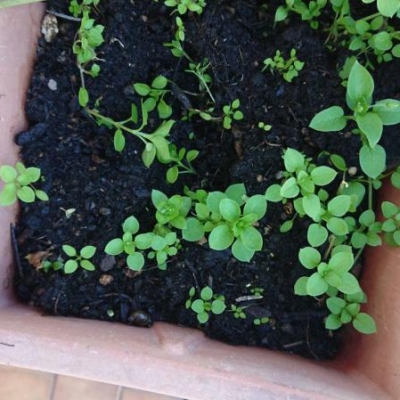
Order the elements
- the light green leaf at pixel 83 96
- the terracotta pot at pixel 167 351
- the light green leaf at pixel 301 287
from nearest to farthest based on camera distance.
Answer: the terracotta pot at pixel 167 351 → the light green leaf at pixel 301 287 → the light green leaf at pixel 83 96

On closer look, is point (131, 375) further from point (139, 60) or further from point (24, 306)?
point (139, 60)

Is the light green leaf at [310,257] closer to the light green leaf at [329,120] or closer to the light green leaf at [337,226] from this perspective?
the light green leaf at [337,226]

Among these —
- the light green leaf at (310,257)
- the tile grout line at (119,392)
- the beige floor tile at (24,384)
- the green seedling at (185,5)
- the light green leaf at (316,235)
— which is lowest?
the beige floor tile at (24,384)

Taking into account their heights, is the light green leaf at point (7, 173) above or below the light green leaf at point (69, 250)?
above

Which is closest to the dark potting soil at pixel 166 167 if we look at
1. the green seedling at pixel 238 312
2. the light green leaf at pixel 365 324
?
the green seedling at pixel 238 312

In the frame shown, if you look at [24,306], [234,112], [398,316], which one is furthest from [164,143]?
[398,316]

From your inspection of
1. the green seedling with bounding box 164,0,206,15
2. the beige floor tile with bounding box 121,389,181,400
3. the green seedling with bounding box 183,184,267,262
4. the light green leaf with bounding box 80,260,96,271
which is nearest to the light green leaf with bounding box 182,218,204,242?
the green seedling with bounding box 183,184,267,262
